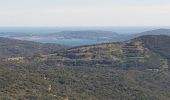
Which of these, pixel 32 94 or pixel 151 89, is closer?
pixel 32 94

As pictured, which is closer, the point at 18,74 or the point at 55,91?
the point at 55,91

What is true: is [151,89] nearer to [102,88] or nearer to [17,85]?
[102,88]

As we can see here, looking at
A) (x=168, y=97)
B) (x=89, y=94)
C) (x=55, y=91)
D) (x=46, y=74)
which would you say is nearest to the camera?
(x=55, y=91)

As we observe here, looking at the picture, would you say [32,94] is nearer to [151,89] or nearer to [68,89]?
[68,89]

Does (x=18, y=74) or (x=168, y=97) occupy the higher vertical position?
(x=18, y=74)

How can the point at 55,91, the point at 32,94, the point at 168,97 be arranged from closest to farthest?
the point at 32,94, the point at 55,91, the point at 168,97

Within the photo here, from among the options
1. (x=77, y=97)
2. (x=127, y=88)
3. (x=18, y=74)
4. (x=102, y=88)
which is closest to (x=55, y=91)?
(x=77, y=97)

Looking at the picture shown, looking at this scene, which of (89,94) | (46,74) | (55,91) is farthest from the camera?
(46,74)

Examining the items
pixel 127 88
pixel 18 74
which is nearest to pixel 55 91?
pixel 18 74

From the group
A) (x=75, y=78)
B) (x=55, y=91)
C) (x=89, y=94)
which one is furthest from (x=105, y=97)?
(x=75, y=78)

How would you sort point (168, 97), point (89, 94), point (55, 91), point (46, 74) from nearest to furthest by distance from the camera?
point (55, 91) → point (89, 94) → point (168, 97) → point (46, 74)
